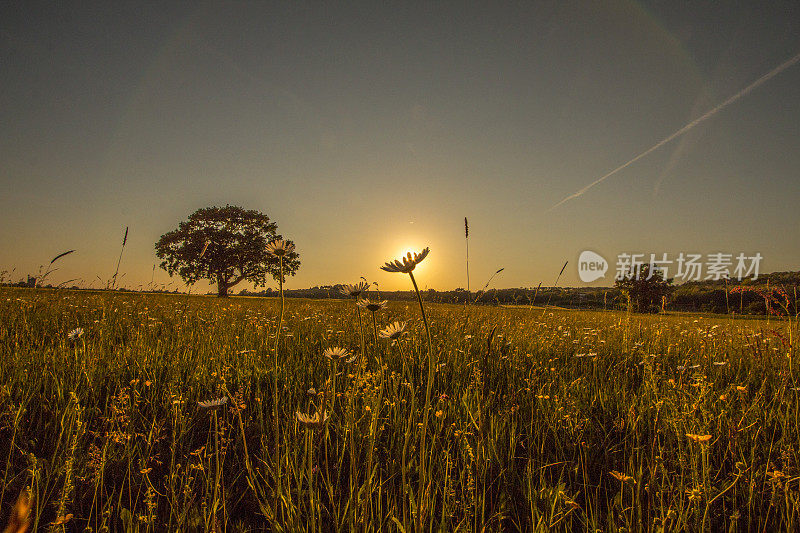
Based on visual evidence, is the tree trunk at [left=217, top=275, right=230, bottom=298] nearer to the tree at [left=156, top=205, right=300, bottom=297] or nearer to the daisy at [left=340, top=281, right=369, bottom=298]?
the tree at [left=156, top=205, right=300, bottom=297]

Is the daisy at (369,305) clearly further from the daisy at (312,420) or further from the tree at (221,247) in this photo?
the tree at (221,247)

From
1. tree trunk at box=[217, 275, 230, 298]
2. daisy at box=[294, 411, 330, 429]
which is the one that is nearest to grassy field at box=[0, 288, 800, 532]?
daisy at box=[294, 411, 330, 429]

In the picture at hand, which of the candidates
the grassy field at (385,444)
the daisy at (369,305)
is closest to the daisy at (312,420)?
the grassy field at (385,444)

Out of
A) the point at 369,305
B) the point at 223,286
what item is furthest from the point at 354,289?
the point at 223,286

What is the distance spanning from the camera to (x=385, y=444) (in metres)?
1.94

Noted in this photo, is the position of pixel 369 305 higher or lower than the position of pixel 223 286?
lower

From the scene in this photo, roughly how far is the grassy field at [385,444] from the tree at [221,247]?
128 feet

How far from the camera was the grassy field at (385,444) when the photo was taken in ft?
4.54

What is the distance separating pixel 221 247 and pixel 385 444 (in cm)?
4388

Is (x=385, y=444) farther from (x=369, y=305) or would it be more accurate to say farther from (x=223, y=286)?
(x=223, y=286)

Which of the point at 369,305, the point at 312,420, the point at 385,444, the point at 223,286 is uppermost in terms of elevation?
the point at 223,286

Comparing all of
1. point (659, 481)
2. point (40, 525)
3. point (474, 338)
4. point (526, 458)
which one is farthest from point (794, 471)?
point (40, 525)

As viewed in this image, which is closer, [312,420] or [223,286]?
[312,420]

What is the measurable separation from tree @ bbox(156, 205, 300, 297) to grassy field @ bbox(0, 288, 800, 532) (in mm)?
38957
